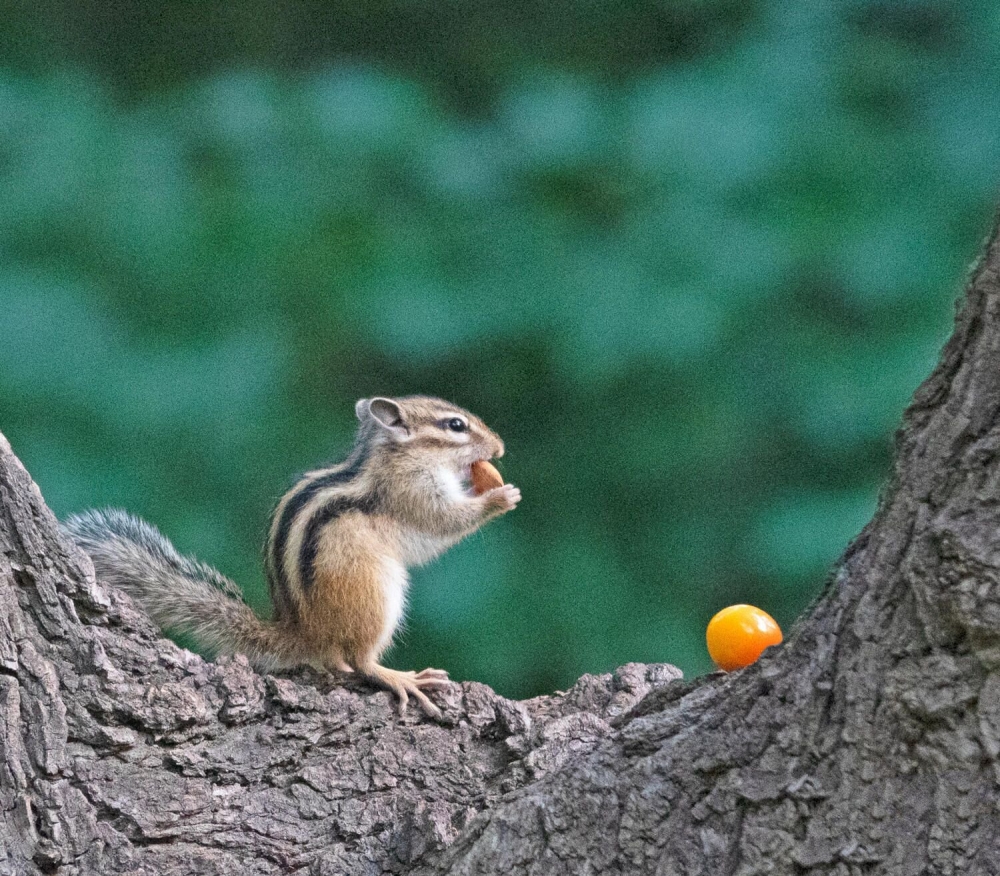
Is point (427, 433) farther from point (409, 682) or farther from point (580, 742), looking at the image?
point (580, 742)

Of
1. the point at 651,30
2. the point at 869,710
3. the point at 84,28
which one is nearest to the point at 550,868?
the point at 869,710

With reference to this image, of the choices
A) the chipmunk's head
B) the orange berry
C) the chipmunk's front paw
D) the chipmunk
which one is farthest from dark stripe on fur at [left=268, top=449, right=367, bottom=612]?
the orange berry

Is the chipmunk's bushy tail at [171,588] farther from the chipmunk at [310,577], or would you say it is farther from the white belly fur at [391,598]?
the white belly fur at [391,598]

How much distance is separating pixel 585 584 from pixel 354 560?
119 cm

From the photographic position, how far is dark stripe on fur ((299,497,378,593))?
2160mm

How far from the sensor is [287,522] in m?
2.27

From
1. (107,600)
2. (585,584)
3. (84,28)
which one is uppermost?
(84,28)

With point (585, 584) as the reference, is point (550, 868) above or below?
below

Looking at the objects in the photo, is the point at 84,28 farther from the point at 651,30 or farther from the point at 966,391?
the point at 966,391

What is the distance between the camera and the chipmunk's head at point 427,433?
8.28ft

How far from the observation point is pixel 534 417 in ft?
10.6

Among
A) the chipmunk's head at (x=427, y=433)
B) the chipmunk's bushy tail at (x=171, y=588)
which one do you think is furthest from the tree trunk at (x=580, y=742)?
the chipmunk's head at (x=427, y=433)

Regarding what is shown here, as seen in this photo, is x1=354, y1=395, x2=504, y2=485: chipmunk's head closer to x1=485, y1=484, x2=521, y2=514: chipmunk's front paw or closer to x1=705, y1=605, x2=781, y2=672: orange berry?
x1=485, y1=484, x2=521, y2=514: chipmunk's front paw

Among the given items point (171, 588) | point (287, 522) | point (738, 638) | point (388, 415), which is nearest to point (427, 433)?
point (388, 415)
